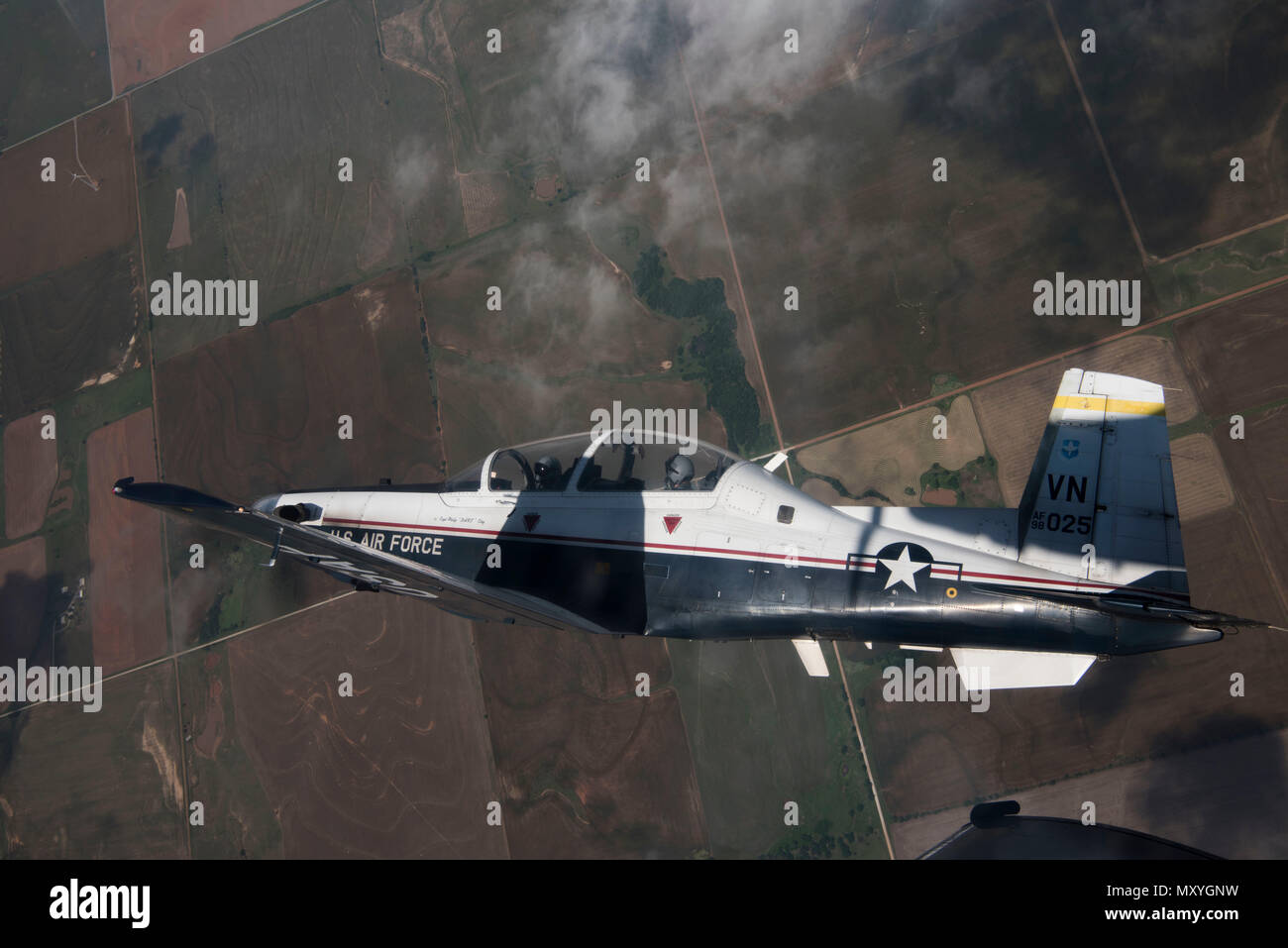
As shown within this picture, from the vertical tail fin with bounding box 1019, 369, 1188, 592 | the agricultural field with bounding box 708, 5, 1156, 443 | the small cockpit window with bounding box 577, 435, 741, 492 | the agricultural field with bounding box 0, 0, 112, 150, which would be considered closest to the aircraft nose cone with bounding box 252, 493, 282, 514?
the small cockpit window with bounding box 577, 435, 741, 492

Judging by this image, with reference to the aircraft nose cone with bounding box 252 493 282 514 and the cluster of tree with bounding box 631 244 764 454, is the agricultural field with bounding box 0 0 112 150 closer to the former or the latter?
the aircraft nose cone with bounding box 252 493 282 514

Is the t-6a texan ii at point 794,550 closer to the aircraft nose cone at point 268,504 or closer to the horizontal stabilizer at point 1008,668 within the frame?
the horizontal stabilizer at point 1008,668

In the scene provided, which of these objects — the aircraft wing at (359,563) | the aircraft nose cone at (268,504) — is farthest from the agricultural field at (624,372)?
the aircraft wing at (359,563)

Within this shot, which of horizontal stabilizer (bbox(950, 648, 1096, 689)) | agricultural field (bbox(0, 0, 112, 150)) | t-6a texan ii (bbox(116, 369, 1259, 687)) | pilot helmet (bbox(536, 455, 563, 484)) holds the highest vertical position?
agricultural field (bbox(0, 0, 112, 150))

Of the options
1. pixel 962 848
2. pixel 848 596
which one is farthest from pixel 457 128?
pixel 962 848

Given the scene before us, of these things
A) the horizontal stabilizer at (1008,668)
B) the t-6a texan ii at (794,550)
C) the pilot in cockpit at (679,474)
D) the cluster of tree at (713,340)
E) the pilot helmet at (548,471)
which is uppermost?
the cluster of tree at (713,340)

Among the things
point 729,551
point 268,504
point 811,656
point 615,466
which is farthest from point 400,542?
point 811,656
